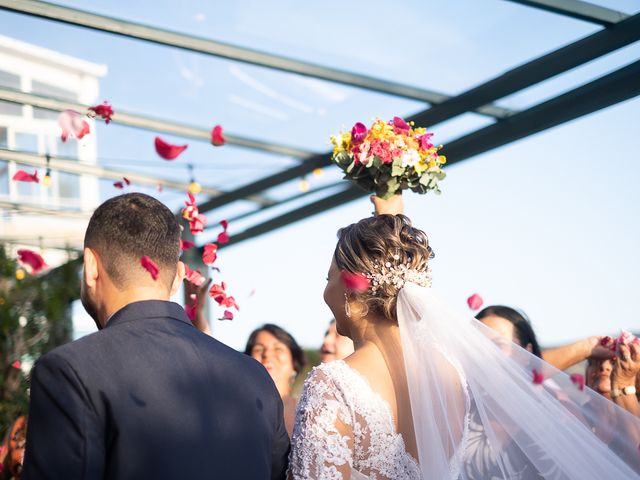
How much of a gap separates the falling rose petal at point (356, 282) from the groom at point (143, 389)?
0.50 m

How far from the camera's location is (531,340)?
15.5ft

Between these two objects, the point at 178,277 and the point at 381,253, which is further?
the point at 381,253

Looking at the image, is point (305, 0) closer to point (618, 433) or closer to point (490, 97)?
point (490, 97)

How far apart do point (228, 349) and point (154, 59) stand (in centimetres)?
455

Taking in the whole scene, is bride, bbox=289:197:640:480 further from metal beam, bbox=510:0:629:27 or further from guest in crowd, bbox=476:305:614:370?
metal beam, bbox=510:0:629:27

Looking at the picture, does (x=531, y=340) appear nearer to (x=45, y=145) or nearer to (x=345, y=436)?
(x=345, y=436)

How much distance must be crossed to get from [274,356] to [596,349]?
2227 mm

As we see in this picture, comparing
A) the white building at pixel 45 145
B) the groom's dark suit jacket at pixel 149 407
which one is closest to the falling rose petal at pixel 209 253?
the groom's dark suit jacket at pixel 149 407

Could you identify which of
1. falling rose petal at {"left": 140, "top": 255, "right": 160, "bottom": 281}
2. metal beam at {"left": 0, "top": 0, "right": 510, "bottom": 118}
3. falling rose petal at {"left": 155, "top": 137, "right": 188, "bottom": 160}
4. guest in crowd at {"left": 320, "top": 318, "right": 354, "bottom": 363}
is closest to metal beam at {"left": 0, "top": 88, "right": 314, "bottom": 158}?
metal beam at {"left": 0, "top": 0, "right": 510, "bottom": 118}

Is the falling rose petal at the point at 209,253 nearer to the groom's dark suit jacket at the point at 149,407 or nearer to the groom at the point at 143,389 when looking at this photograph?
the groom at the point at 143,389

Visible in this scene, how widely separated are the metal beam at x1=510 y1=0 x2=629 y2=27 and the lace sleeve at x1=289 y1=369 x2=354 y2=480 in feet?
11.1

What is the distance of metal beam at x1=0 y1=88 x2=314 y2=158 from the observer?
675 cm

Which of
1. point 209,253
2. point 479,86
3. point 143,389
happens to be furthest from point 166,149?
point 479,86

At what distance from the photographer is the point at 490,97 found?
21.5 ft
